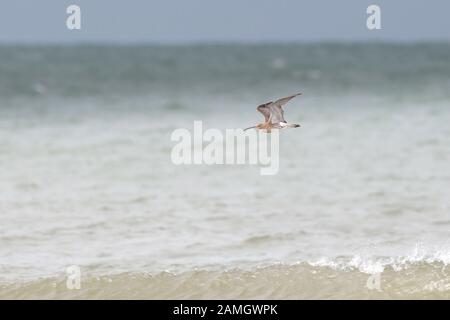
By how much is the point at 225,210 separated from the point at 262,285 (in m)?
2.80

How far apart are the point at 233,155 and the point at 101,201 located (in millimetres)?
3513

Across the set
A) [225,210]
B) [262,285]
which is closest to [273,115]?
[262,285]

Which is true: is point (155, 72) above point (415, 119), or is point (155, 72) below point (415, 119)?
above

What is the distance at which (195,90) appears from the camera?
102 ft

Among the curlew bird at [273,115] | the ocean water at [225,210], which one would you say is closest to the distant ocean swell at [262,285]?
the ocean water at [225,210]

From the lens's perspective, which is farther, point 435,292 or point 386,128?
point 386,128

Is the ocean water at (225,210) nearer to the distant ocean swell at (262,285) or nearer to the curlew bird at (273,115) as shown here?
the distant ocean swell at (262,285)

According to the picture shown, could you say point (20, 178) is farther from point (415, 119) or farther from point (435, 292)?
point (415, 119)

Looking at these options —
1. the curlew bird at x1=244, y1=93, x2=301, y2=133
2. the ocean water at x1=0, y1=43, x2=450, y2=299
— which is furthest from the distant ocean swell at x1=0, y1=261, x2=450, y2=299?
the curlew bird at x1=244, y1=93, x2=301, y2=133

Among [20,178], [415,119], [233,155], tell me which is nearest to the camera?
[20,178]

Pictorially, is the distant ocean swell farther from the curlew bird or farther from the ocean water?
the curlew bird

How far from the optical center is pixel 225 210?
10.7 m

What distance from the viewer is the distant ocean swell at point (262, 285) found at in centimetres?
776
